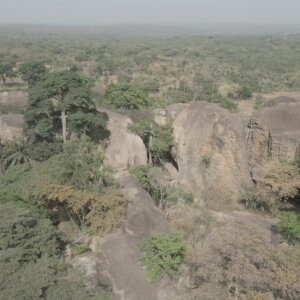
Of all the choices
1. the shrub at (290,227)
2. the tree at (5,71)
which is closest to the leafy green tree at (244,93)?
the tree at (5,71)

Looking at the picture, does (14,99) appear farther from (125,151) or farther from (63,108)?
(125,151)

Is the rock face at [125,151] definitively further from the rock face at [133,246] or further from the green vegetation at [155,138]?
the rock face at [133,246]

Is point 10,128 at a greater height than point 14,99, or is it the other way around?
point 10,128

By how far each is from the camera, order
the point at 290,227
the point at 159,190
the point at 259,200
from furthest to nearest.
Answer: the point at 159,190 → the point at 259,200 → the point at 290,227

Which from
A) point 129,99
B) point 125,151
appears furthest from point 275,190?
point 129,99

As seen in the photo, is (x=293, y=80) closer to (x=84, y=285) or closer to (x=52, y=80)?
(x=52, y=80)

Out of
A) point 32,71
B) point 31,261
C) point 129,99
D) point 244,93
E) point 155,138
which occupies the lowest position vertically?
point 244,93
